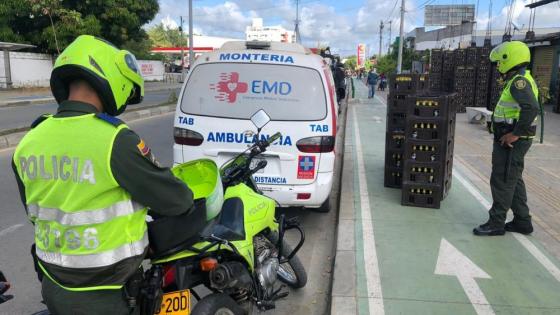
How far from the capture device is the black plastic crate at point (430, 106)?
605 cm

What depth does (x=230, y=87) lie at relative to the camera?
5.25m

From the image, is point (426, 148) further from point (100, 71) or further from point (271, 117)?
point (100, 71)

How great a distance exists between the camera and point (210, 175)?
2.77 metres

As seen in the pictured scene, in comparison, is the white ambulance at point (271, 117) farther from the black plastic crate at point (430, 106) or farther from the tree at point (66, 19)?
the tree at point (66, 19)

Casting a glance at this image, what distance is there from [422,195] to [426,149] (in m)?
0.59

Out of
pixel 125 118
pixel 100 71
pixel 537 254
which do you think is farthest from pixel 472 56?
pixel 100 71

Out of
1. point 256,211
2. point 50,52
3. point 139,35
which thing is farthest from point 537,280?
point 139,35

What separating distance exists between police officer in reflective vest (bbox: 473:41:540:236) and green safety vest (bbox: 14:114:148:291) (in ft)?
13.6

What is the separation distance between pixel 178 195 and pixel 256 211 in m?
0.97

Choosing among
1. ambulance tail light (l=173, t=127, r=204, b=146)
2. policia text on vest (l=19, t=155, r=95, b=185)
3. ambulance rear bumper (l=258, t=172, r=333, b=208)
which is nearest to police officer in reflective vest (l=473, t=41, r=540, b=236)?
ambulance rear bumper (l=258, t=172, r=333, b=208)

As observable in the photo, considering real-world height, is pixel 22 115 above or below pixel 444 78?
below

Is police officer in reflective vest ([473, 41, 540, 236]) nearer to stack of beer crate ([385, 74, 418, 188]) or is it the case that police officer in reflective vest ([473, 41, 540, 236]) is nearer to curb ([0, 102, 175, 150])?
stack of beer crate ([385, 74, 418, 188])

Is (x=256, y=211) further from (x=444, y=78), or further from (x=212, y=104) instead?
(x=444, y=78)

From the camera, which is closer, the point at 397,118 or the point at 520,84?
the point at 520,84
